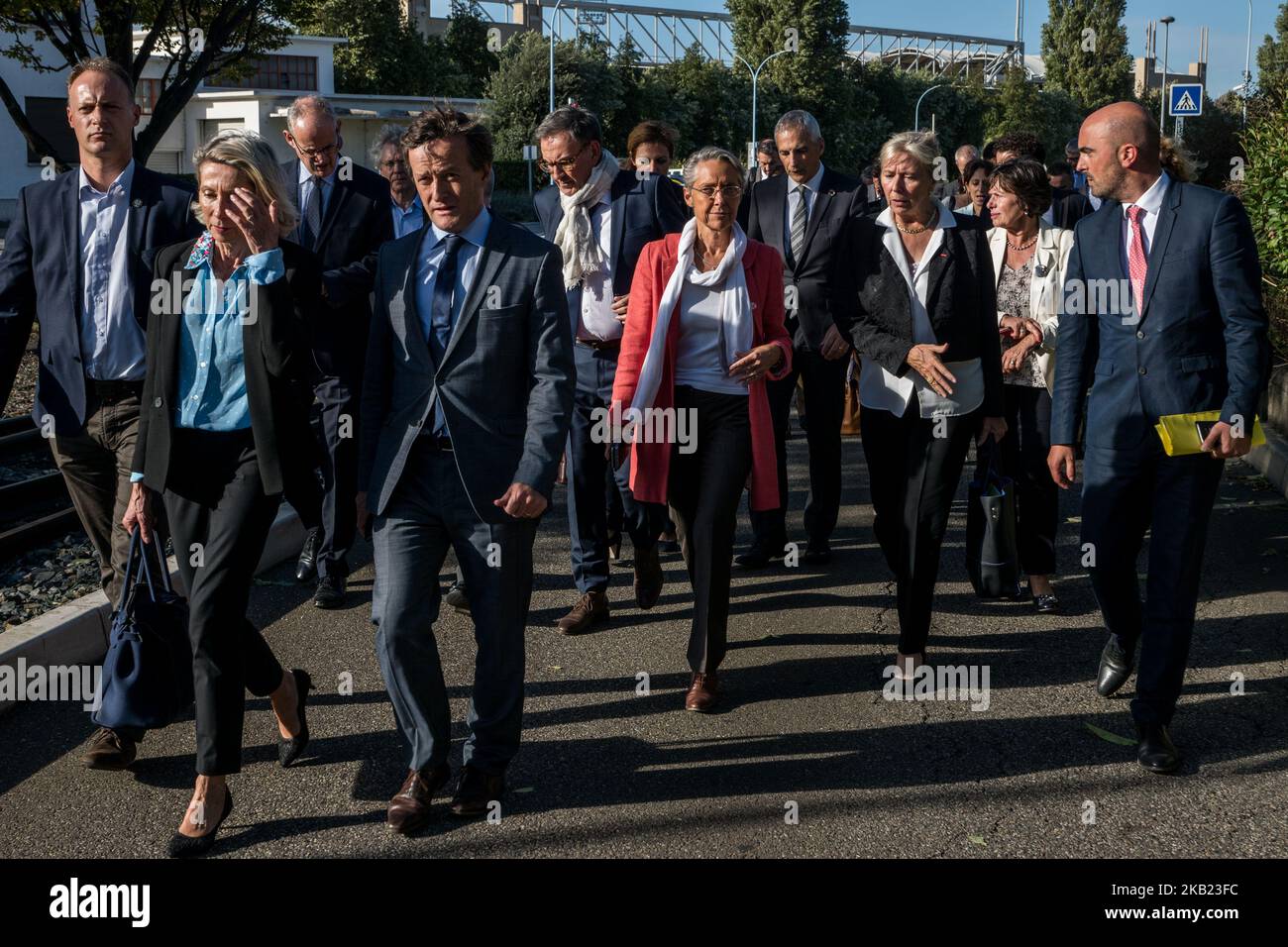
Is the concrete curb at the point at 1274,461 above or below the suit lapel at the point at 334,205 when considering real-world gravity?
below

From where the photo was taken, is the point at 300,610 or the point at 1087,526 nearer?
the point at 1087,526

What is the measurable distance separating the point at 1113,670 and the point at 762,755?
1.59 m

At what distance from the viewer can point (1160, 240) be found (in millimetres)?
5051

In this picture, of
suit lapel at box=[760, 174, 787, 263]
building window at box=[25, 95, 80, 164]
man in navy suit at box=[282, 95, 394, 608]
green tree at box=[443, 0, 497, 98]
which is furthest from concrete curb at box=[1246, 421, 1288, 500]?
green tree at box=[443, 0, 497, 98]

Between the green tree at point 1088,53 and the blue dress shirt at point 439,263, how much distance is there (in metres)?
90.5

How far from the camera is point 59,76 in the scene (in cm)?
4456

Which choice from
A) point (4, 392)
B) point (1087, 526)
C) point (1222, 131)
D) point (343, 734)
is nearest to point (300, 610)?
point (343, 734)

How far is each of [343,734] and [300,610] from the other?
5.79ft

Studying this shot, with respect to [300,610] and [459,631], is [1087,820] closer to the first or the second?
[459,631]

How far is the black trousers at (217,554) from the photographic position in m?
4.39

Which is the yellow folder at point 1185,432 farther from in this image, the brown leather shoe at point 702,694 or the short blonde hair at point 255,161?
the short blonde hair at point 255,161

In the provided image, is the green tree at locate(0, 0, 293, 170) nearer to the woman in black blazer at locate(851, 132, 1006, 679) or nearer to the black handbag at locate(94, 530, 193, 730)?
the woman in black blazer at locate(851, 132, 1006, 679)

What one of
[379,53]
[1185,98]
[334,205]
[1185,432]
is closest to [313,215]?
[334,205]

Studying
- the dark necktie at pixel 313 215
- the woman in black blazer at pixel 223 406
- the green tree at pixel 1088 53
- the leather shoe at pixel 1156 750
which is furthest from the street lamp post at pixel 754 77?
the woman in black blazer at pixel 223 406
